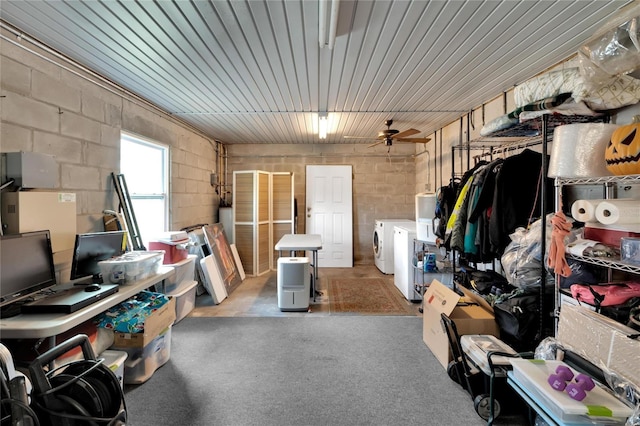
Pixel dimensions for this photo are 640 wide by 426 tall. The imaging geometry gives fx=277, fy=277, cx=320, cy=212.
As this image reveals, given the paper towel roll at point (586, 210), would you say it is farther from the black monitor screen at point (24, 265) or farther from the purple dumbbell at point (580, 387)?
the black monitor screen at point (24, 265)

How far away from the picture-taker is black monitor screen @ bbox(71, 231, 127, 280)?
197 centimetres

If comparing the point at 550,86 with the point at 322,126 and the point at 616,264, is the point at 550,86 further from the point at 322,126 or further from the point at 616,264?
→ the point at 322,126

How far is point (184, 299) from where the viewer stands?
10.4ft

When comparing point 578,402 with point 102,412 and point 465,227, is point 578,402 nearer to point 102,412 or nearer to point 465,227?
point 465,227

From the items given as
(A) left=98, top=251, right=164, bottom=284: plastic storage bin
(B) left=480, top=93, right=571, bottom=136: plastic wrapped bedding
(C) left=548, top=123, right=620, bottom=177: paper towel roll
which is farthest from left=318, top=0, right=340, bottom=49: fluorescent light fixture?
(A) left=98, top=251, right=164, bottom=284: plastic storage bin

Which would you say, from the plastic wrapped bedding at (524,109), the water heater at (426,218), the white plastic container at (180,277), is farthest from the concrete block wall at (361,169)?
the plastic wrapped bedding at (524,109)

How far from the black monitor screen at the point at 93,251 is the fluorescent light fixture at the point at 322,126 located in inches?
105

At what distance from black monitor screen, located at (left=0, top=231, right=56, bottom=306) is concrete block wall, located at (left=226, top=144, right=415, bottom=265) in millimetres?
3902

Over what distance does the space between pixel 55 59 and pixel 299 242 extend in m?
2.75

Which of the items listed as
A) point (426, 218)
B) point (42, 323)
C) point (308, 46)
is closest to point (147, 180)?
point (42, 323)

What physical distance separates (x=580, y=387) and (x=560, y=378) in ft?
0.26

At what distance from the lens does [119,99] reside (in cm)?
276

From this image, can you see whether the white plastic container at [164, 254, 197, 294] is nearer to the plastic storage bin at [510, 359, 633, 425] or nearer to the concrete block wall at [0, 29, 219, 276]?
the concrete block wall at [0, 29, 219, 276]

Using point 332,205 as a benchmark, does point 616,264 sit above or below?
below
